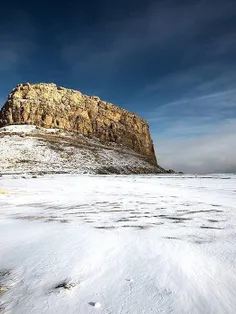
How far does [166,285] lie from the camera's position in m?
2.79

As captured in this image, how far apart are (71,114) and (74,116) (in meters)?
1.50

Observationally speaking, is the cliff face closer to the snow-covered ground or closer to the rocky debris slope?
the rocky debris slope

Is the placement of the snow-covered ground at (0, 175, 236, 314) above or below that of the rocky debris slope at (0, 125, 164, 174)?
below

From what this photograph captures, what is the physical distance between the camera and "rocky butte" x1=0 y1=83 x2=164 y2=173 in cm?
10425

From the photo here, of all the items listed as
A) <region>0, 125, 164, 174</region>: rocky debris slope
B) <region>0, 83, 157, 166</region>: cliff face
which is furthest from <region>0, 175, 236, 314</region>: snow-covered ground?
<region>0, 83, 157, 166</region>: cliff face

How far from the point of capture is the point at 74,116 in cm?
11400

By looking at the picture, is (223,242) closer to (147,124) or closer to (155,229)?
(155,229)

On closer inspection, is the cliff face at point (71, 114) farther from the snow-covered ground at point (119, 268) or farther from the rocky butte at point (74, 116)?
the snow-covered ground at point (119, 268)

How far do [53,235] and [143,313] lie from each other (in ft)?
9.79

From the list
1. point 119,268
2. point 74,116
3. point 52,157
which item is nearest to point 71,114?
point 74,116

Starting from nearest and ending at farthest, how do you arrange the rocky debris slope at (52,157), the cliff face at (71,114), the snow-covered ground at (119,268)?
the snow-covered ground at (119,268)
the rocky debris slope at (52,157)
the cliff face at (71,114)

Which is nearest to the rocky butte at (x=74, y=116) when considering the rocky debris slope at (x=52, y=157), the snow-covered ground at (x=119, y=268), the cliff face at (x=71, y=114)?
the cliff face at (x=71, y=114)

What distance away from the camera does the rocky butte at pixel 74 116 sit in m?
104

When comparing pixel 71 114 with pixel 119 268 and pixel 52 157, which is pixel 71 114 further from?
pixel 119 268
